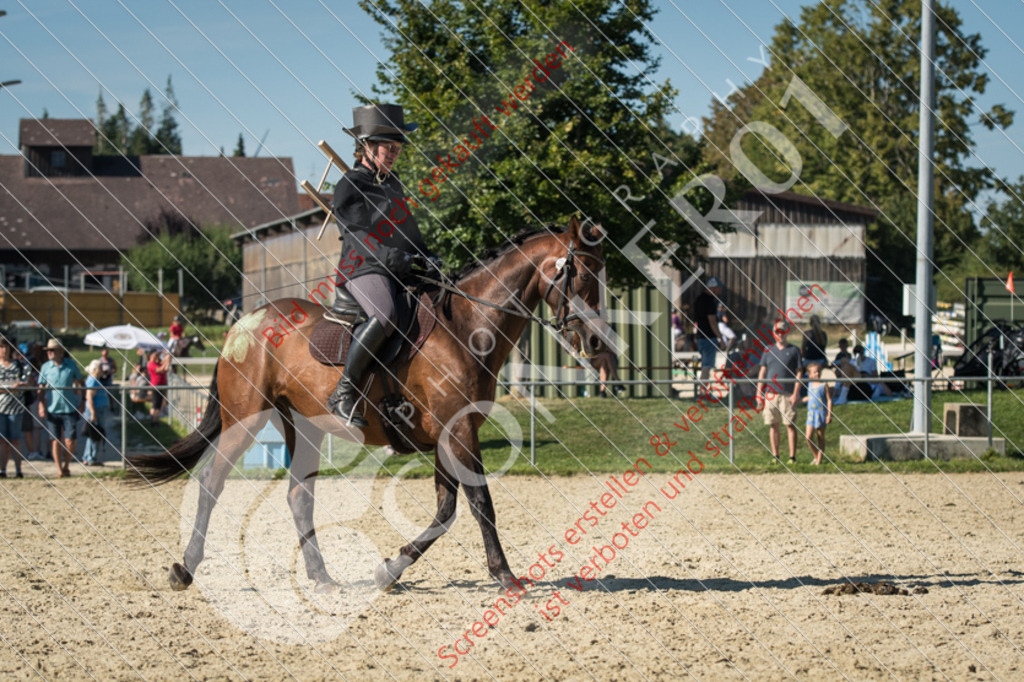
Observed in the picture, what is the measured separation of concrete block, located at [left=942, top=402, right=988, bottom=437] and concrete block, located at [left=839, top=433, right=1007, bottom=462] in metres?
0.72

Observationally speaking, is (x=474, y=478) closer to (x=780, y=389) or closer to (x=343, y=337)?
(x=343, y=337)

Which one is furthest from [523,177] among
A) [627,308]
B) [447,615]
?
[447,615]

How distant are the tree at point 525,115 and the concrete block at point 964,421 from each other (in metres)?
5.37

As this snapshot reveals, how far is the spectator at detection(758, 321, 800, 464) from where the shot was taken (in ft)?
43.3

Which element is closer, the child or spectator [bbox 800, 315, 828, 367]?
the child

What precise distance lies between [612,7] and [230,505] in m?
9.99

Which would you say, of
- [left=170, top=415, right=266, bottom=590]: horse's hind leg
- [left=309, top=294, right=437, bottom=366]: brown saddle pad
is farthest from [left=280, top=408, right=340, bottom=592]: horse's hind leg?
[left=309, top=294, right=437, bottom=366]: brown saddle pad

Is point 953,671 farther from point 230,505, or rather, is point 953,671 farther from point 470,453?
point 230,505

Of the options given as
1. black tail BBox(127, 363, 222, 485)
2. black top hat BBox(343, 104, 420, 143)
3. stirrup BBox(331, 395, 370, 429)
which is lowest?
black tail BBox(127, 363, 222, 485)

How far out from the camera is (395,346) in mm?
6664

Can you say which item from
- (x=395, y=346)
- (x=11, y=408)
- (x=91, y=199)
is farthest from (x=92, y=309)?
(x=395, y=346)

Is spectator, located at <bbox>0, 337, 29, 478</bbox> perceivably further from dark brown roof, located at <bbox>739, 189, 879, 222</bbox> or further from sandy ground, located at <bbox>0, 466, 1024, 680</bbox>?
dark brown roof, located at <bbox>739, 189, 879, 222</bbox>

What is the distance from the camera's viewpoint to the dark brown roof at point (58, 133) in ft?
192

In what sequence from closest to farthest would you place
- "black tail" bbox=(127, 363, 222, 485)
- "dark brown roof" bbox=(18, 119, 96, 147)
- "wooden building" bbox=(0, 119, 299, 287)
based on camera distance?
"black tail" bbox=(127, 363, 222, 485) → "wooden building" bbox=(0, 119, 299, 287) → "dark brown roof" bbox=(18, 119, 96, 147)
